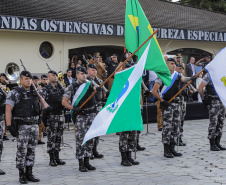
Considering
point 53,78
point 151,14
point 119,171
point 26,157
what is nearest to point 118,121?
point 119,171

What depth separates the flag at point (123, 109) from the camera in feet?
24.8

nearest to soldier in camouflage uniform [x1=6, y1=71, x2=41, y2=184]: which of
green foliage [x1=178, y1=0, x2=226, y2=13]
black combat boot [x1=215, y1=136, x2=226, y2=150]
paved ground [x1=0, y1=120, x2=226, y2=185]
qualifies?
paved ground [x1=0, y1=120, x2=226, y2=185]

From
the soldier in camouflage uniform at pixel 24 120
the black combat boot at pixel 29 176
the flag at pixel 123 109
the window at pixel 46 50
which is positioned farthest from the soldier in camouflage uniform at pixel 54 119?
the window at pixel 46 50

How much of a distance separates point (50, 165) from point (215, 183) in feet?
11.6

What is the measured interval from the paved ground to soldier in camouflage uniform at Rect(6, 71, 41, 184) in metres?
0.37

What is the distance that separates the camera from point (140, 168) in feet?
28.3

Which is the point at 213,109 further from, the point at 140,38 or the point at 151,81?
the point at 151,81

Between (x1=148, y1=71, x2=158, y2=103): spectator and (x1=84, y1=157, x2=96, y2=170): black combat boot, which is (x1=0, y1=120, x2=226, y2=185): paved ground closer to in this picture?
(x1=84, y1=157, x2=96, y2=170): black combat boot

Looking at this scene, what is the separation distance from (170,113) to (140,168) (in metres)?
1.70

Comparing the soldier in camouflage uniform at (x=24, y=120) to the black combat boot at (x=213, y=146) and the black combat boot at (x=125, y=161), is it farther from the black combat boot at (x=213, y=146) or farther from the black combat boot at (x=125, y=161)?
the black combat boot at (x=213, y=146)

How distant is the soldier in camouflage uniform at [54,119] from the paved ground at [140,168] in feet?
1.00

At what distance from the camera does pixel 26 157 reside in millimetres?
7777

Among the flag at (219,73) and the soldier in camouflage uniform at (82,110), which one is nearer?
the soldier in camouflage uniform at (82,110)

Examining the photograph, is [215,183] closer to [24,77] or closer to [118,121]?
[118,121]
